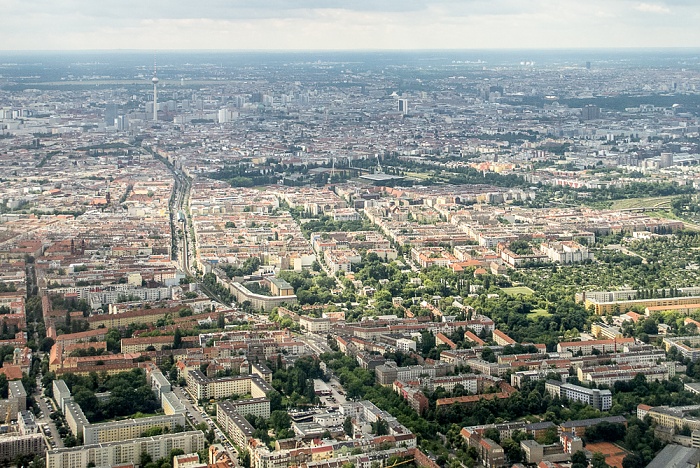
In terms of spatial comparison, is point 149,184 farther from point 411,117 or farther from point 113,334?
point 411,117

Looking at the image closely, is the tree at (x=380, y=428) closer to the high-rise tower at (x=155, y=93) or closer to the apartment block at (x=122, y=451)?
the apartment block at (x=122, y=451)

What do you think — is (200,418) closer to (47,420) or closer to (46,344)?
(47,420)

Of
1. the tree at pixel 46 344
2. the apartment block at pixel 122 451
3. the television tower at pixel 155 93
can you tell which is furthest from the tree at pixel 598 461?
the television tower at pixel 155 93

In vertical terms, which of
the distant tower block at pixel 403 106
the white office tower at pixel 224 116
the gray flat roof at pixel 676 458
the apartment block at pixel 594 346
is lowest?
the distant tower block at pixel 403 106

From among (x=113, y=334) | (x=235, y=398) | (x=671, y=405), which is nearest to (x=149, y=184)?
(x=113, y=334)

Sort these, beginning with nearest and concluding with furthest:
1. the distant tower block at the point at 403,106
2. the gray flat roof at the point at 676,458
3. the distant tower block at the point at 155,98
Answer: the gray flat roof at the point at 676,458, the distant tower block at the point at 155,98, the distant tower block at the point at 403,106

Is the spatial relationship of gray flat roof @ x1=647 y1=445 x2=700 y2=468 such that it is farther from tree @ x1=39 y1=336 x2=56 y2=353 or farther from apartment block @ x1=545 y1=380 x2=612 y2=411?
tree @ x1=39 y1=336 x2=56 y2=353
